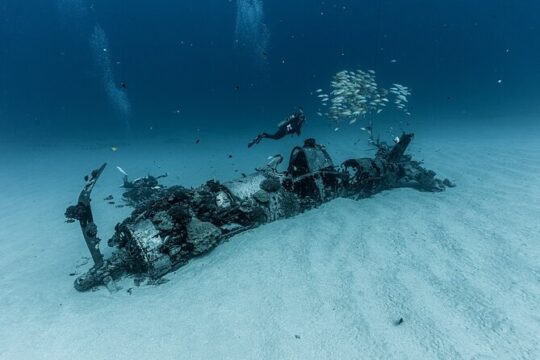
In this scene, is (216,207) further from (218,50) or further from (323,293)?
(218,50)

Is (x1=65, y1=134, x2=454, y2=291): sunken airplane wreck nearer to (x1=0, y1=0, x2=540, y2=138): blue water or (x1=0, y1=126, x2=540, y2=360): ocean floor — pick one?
(x1=0, y1=126, x2=540, y2=360): ocean floor

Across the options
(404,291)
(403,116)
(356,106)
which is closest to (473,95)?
(403,116)

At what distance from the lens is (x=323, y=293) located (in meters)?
4.18

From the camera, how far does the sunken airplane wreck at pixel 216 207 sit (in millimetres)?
4938

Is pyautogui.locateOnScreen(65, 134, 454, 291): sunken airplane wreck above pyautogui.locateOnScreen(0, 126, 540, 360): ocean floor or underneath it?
above

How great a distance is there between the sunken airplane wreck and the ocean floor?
301mm

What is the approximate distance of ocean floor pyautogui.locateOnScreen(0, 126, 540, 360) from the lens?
3357 millimetres

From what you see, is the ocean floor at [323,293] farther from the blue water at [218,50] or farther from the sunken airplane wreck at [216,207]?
the blue water at [218,50]

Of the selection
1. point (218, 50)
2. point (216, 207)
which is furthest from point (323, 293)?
point (218, 50)

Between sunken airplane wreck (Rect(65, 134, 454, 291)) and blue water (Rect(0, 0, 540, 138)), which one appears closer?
sunken airplane wreck (Rect(65, 134, 454, 291))

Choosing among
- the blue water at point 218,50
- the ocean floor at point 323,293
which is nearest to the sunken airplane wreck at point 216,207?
the ocean floor at point 323,293

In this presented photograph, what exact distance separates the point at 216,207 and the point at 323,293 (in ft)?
8.61

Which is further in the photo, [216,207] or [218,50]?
[218,50]

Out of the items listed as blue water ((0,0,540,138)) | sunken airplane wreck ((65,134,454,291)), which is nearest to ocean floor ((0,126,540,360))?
sunken airplane wreck ((65,134,454,291))
